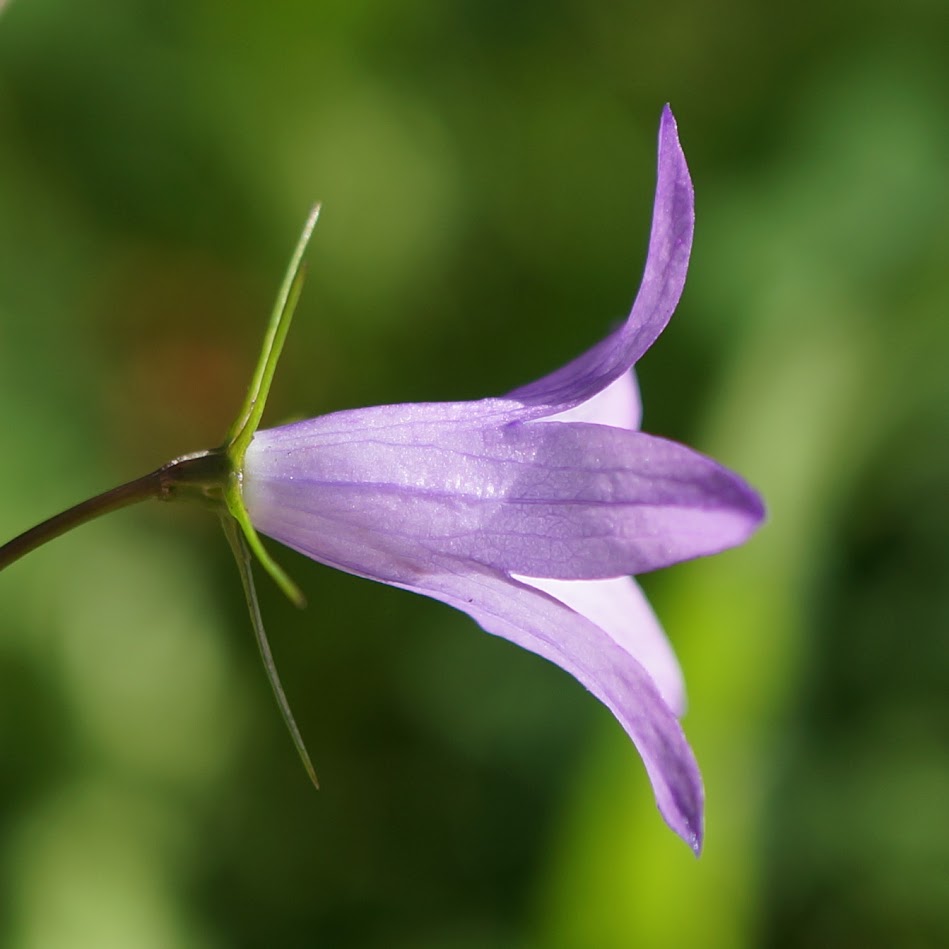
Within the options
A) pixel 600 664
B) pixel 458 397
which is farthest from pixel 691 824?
pixel 458 397

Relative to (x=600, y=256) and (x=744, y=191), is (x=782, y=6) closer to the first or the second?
(x=744, y=191)

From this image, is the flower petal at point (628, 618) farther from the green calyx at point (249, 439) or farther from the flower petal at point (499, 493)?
the green calyx at point (249, 439)

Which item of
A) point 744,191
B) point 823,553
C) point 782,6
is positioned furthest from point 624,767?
point 782,6

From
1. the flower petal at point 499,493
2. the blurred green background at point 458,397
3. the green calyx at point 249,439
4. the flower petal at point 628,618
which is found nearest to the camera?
the flower petal at point 499,493

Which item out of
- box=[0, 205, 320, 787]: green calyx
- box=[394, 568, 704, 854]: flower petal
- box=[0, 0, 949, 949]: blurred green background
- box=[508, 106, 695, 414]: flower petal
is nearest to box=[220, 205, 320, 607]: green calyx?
box=[0, 205, 320, 787]: green calyx

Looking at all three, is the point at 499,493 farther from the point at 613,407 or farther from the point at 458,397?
the point at 458,397

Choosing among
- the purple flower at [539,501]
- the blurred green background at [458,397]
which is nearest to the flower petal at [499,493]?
the purple flower at [539,501]
